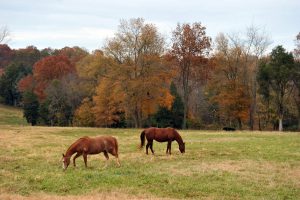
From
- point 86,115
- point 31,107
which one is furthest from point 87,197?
point 31,107

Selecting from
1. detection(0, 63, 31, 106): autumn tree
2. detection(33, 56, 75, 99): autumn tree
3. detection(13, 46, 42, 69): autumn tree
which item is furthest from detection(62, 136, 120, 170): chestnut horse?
detection(13, 46, 42, 69): autumn tree

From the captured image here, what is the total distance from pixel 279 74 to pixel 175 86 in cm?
1698

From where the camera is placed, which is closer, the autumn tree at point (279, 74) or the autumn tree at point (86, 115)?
the autumn tree at point (279, 74)

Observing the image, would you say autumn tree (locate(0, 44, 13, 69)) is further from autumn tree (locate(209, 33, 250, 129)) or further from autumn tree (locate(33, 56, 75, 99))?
autumn tree (locate(209, 33, 250, 129))

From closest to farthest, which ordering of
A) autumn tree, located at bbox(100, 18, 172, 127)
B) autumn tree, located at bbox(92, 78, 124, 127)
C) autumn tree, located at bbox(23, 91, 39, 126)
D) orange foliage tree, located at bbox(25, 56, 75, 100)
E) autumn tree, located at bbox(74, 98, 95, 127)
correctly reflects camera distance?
autumn tree, located at bbox(100, 18, 172, 127) < autumn tree, located at bbox(92, 78, 124, 127) < autumn tree, located at bbox(74, 98, 95, 127) < autumn tree, located at bbox(23, 91, 39, 126) < orange foliage tree, located at bbox(25, 56, 75, 100)

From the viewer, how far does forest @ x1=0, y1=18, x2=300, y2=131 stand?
57562mm

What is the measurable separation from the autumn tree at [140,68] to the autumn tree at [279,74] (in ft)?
47.0

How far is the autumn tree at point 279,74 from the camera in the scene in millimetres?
58781

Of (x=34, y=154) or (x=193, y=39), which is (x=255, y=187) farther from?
(x=193, y=39)

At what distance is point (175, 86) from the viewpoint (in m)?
68.2

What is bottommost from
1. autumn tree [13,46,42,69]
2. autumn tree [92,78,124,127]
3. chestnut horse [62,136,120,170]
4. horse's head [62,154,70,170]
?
horse's head [62,154,70,170]

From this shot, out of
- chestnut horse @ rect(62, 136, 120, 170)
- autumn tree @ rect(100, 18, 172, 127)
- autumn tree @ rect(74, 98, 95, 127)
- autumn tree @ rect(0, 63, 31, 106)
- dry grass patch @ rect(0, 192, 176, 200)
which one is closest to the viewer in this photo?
dry grass patch @ rect(0, 192, 176, 200)

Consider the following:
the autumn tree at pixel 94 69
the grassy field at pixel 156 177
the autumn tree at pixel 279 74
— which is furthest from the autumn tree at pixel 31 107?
the grassy field at pixel 156 177

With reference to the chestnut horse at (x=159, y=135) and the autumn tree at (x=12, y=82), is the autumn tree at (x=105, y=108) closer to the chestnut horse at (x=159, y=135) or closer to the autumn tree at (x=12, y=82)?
the chestnut horse at (x=159, y=135)
